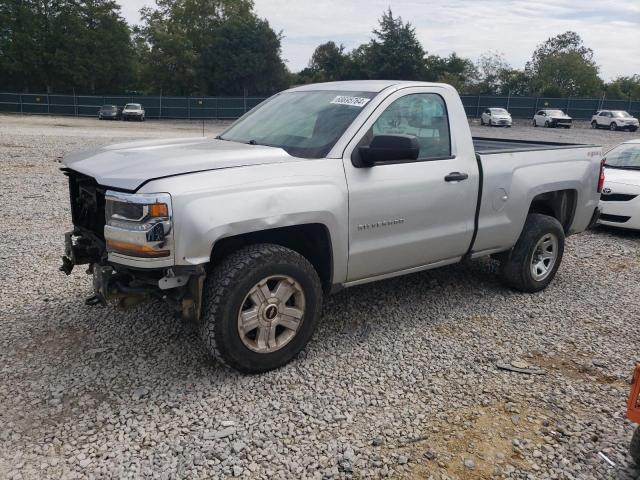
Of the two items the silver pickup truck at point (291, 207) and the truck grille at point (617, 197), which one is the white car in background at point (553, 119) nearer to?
the truck grille at point (617, 197)

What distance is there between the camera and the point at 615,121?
37.5 m

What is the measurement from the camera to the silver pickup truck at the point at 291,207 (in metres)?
3.21

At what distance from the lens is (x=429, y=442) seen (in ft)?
10.0

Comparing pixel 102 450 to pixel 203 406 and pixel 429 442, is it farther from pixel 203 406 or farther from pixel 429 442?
pixel 429 442

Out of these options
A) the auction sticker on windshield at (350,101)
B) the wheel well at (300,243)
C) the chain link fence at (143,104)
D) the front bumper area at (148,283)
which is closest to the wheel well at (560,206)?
the auction sticker on windshield at (350,101)

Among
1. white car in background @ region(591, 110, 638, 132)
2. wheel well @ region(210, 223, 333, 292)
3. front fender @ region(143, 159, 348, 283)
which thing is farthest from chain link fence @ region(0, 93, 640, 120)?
front fender @ region(143, 159, 348, 283)

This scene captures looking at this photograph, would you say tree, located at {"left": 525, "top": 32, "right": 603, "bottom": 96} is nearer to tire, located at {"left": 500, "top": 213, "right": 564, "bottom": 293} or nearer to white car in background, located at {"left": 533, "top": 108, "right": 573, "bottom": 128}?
white car in background, located at {"left": 533, "top": 108, "right": 573, "bottom": 128}

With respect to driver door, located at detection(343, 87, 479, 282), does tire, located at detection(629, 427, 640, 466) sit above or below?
below

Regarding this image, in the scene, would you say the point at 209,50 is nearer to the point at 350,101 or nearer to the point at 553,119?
the point at 553,119

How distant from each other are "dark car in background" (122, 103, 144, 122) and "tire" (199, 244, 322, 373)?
3891 cm

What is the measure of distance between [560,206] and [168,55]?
59.4 meters

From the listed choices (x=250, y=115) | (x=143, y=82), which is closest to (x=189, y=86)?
(x=143, y=82)

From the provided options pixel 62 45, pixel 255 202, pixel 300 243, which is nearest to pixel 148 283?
pixel 255 202

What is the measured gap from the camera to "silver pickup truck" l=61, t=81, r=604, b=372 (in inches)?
126
